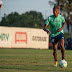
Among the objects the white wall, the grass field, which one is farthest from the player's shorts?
the white wall

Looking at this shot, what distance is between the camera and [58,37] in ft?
40.0

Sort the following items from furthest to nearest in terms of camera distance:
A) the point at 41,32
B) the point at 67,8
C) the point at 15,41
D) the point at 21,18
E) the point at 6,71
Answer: the point at 21,18 → the point at 67,8 → the point at 41,32 → the point at 15,41 → the point at 6,71

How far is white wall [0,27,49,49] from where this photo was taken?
38969mm

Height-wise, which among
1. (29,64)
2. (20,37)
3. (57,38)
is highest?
(20,37)

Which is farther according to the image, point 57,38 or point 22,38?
point 22,38

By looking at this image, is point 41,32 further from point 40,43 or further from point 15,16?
point 15,16

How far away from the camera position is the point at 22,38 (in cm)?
3984

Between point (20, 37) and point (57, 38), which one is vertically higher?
point (20, 37)

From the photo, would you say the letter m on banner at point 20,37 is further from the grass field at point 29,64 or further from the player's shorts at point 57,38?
the player's shorts at point 57,38

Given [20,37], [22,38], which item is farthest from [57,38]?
[22,38]

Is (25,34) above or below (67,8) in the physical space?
below

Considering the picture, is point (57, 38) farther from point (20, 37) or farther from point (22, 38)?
point (22, 38)

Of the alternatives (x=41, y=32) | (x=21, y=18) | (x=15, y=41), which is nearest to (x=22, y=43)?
(x=15, y=41)

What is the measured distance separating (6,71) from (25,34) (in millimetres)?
31097
